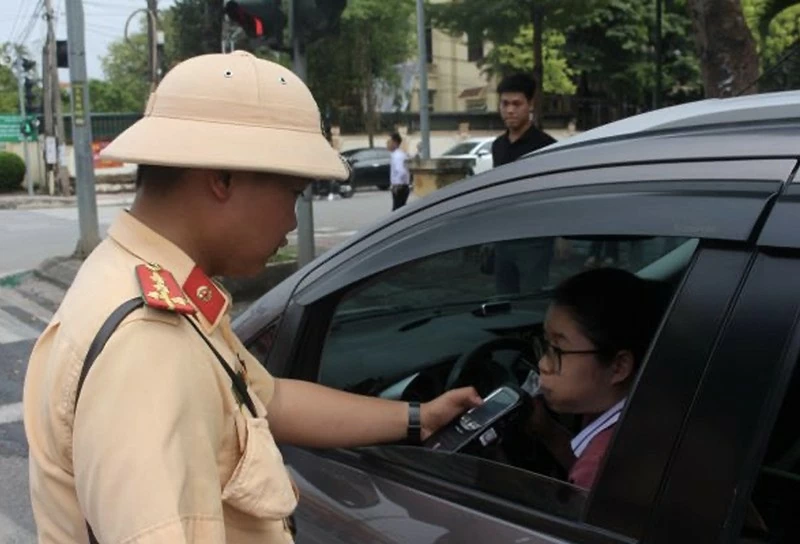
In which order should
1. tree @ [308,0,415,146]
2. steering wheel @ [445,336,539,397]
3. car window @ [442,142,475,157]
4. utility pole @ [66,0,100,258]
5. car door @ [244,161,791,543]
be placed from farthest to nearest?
tree @ [308,0,415,146] < car window @ [442,142,475,157] < utility pole @ [66,0,100,258] < steering wheel @ [445,336,539,397] < car door @ [244,161,791,543]

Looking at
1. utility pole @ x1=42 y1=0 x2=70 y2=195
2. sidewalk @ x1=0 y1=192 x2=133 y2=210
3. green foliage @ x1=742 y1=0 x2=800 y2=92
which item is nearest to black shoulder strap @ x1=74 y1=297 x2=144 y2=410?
green foliage @ x1=742 y1=0 x2=800 y2=92

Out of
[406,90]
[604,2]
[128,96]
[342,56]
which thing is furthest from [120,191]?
[128,96]

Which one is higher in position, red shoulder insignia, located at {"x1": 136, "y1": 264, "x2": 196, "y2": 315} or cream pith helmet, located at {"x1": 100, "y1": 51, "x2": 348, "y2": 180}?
cream pith helmet, located at {"x1": 100, "y1": 51, "x2": 348, "y2": 180}

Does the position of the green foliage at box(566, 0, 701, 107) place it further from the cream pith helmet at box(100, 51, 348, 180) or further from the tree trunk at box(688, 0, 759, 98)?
the cream pith helmet at box(100, 51, 348, 180)

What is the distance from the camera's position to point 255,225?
1.33m

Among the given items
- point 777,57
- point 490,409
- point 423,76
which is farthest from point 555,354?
point 423,76

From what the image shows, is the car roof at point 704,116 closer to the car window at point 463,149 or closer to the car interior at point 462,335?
the car interior at point 462,335

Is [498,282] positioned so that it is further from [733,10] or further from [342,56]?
[342,56]

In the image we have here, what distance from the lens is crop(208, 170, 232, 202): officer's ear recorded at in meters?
1.28

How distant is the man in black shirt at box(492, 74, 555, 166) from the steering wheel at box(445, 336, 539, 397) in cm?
364

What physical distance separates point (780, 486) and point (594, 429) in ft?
1.58

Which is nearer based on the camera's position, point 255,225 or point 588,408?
point 255,225

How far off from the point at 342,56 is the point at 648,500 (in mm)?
42521

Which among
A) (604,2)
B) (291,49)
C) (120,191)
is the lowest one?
(120,191)
